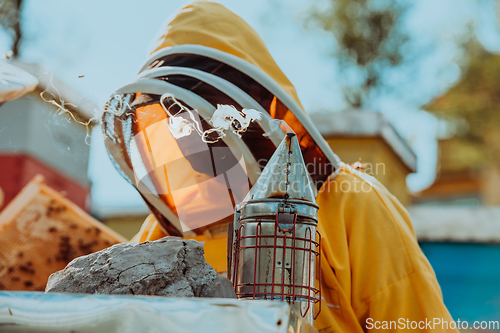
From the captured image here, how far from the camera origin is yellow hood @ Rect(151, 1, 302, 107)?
1992 millimetres

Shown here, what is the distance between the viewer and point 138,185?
2059 millimetres

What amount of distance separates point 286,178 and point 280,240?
0.59ft

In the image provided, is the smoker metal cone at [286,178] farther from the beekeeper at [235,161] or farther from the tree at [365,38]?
the tree at [365,38]

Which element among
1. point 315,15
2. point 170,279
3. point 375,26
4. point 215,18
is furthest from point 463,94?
point 170,279

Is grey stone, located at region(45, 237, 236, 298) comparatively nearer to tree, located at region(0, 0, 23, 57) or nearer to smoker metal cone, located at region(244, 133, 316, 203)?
smoker metal cone, located at region(244, 133, 316, 203)

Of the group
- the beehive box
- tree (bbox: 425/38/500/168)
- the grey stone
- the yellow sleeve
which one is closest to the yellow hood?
the yellow sleeve

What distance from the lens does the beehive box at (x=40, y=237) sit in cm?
294

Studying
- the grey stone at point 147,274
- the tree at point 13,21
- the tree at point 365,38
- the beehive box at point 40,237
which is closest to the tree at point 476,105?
the tree at point 365,38

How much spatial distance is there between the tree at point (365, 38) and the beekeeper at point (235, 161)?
11.3 m

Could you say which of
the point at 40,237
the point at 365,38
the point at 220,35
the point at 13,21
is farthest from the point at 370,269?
the point at 365,38

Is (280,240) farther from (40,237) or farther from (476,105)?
(476,105)

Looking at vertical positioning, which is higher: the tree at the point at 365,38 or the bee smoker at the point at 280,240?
the tree at the point at 365,38

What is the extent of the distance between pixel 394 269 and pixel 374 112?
10.2 feet

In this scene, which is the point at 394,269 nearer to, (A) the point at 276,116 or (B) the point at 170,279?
(A) the point at 276,116
